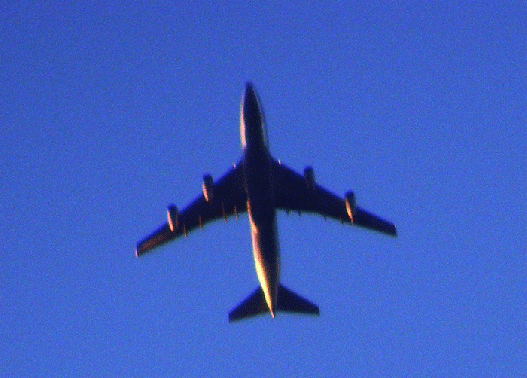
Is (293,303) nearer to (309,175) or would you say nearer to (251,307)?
(251,307)

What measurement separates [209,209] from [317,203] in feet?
23.9

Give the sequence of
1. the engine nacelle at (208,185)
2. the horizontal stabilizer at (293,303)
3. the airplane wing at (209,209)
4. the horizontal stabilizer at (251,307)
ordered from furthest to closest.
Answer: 1. the horizontal stabilizer at (293,303)
2. the horizontal stabilizer at (251,307)
3. the airplane wing at (209,209)
4. the engine nacelle at (208,185)

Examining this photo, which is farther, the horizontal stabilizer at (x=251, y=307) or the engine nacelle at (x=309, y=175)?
the horizontal stabilizer at (x=251, y=307)

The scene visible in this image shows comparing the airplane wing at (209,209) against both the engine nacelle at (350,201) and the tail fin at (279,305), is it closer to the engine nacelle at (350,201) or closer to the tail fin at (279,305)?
the tail fin at (279,305)

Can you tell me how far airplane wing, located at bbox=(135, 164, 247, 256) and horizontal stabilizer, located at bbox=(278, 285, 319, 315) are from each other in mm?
6328

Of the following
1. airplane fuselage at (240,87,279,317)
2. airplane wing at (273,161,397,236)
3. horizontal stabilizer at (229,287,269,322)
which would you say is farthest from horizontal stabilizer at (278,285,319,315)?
airplane wing at (273,161,397,236)

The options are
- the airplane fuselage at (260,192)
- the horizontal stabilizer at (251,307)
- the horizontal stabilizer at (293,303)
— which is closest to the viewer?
the airplane fuselage at (260,192)

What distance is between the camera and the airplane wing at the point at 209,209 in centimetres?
5434

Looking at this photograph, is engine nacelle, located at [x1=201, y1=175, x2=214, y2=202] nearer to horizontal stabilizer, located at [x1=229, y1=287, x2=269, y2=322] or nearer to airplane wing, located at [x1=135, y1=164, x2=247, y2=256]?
airplane wing, located at [x1=135, y1=164, x2=247, y2=256]

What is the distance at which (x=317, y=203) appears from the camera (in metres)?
55.3

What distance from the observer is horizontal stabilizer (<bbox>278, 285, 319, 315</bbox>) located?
183 feet

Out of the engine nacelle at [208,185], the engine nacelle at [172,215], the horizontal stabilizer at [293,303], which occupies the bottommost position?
the horizontal stabilizer at [293,303]

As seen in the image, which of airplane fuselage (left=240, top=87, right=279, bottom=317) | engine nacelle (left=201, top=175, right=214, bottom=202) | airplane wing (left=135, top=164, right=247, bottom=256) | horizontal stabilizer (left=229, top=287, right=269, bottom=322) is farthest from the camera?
horizontal stabilizer (left=229, top=287, right=269, bottom=322)

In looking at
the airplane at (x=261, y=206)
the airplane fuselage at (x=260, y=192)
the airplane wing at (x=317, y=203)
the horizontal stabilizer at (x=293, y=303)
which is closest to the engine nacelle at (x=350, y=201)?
the airplane at (x=261, y=206)
